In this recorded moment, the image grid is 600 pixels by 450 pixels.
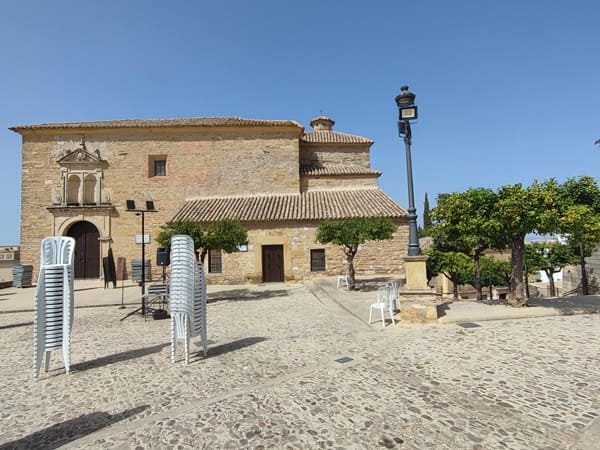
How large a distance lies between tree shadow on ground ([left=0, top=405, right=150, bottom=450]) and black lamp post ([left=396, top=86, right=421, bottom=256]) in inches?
221

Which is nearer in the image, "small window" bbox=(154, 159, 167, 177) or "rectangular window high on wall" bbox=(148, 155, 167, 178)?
"rectangular window high on wall" bbox=(148, 155, 167, 178)

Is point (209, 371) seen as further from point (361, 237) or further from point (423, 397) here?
point (361, 237)

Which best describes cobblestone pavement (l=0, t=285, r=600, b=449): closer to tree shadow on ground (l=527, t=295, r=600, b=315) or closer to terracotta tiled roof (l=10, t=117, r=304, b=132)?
tree shadow on ground (l=527, t=295, r=600, b=315)

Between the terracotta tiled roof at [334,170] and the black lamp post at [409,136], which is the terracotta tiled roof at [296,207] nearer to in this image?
the terracotta tiled roof at [334,170]

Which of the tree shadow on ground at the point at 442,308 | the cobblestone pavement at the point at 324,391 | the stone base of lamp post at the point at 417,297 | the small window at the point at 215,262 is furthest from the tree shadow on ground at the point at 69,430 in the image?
the small window at the point at 215,262

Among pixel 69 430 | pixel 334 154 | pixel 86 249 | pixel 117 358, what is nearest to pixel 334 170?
pixel 334 154

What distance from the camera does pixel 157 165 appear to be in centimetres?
1964

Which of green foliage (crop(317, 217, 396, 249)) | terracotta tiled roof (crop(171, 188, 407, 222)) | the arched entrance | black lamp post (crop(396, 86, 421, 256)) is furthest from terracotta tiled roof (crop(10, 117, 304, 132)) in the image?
black lamp post (crop(396, 86, 421, 256))

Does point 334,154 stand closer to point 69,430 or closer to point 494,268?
point 494,268

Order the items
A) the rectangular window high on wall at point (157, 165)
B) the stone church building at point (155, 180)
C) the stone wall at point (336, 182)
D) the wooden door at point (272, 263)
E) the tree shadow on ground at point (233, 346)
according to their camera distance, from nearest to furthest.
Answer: the tree shadow on ground at point (233, 346) < the wooden door at point (272, 263) < the stone church building at point (155, 180) < the rectangular window high on wall at point (157, 165) < the stone wall at point (336, 182)

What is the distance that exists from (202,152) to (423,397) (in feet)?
60.9

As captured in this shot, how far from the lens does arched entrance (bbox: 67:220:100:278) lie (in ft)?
59.6

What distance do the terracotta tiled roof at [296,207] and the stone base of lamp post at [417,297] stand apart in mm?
9014

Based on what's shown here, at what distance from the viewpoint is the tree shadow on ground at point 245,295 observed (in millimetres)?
11556
